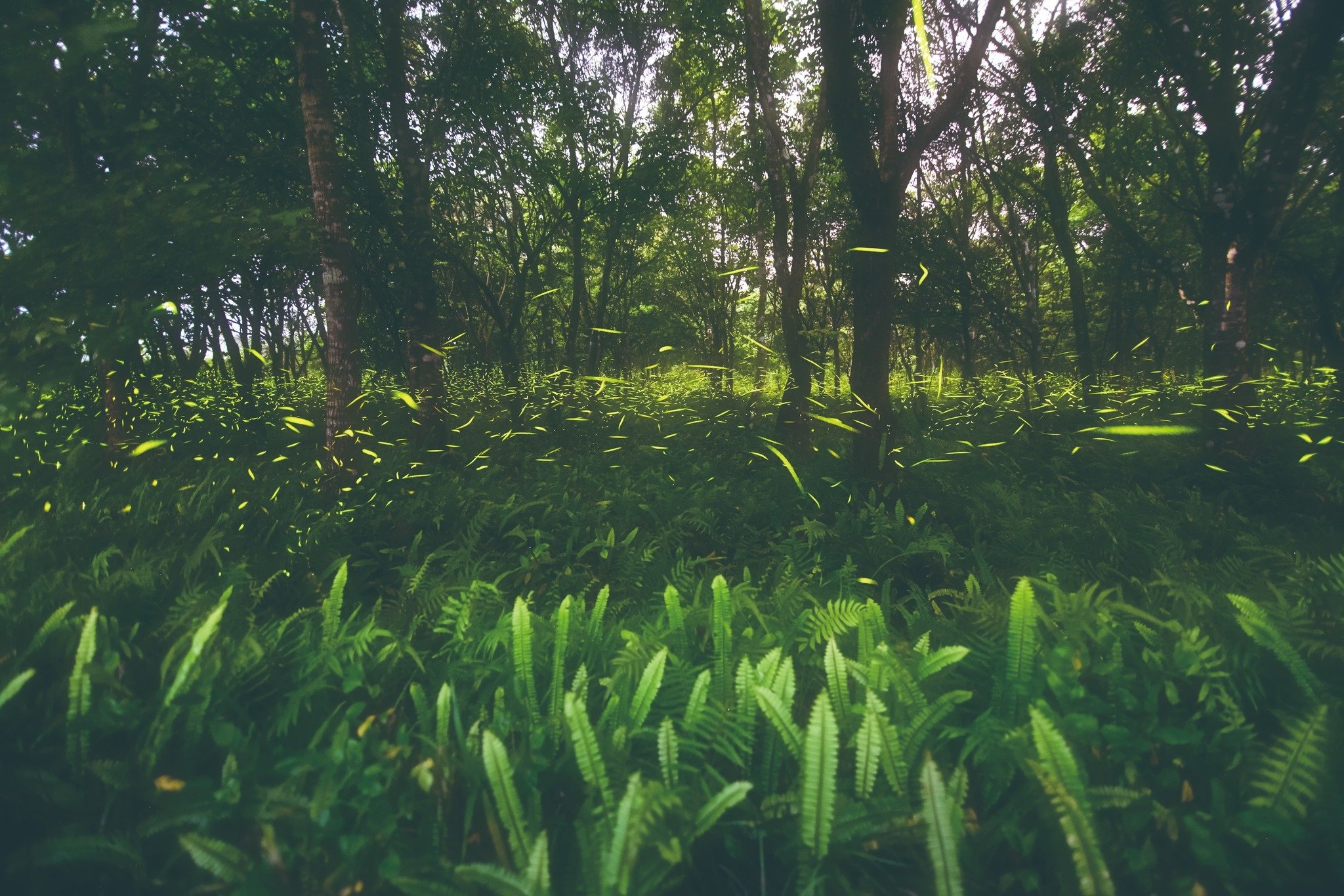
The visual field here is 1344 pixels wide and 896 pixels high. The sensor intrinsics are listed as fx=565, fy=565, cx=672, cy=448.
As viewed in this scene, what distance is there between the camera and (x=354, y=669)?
5.16 feet

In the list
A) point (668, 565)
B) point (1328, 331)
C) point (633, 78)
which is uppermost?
point (633, 78)

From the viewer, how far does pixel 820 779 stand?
1.15 m

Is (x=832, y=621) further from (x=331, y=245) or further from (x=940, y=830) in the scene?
(x=331, y=245)

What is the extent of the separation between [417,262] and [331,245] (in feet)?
7.64

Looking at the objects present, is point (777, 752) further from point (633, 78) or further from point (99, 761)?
point (633, 78)

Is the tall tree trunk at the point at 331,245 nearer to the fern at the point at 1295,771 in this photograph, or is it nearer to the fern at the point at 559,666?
the fern at the point at 559,666

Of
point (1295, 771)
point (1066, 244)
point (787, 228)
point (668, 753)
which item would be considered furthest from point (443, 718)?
point (1066, 244)

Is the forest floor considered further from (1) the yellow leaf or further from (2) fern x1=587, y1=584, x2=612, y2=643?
(1) the yellow leaf

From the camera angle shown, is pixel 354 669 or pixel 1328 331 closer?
pixel 354 669

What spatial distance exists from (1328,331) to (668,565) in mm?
11026

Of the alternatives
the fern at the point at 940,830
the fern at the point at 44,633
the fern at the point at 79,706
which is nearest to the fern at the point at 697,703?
the fern at the point at 940,830

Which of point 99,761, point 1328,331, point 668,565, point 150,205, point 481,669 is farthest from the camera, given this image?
point 1328,331

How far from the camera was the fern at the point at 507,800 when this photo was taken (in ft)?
3.59

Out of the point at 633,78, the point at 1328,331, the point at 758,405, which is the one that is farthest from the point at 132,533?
the point at 633,78
